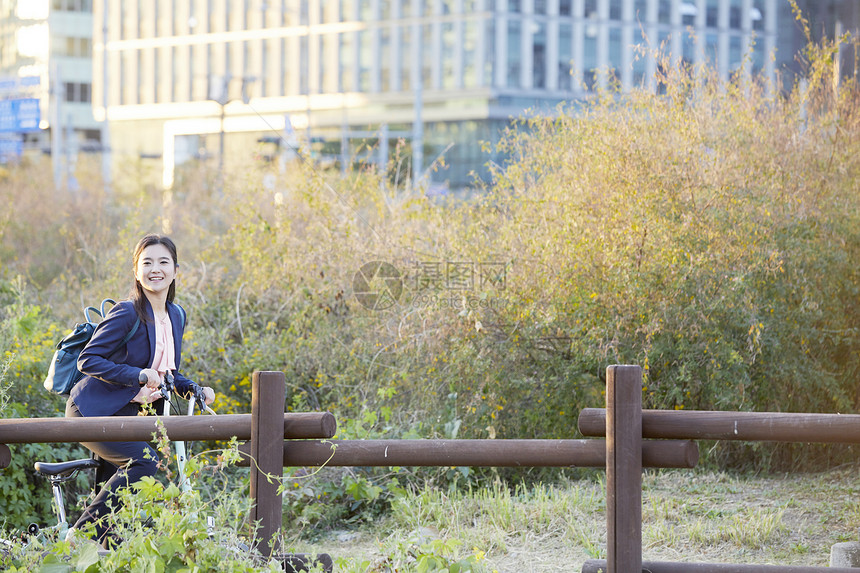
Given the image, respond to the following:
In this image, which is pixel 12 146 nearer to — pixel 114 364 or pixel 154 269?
pixel 154 269

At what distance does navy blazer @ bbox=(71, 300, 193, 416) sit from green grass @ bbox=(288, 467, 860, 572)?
5.15 feet

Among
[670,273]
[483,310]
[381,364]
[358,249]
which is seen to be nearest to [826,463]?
[670,273]

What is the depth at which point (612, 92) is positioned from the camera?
28.7 feet

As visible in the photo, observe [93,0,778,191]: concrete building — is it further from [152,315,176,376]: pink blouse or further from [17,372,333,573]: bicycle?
[17,372,333,573]: bicycle

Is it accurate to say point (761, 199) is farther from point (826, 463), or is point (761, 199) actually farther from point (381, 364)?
point (381, 364)

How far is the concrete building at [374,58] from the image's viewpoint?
192 ft

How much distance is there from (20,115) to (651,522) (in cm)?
2832

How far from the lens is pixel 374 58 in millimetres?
63531

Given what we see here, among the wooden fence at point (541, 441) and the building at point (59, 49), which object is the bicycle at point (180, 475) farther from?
the building at point (59, 49)

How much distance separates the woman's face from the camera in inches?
185

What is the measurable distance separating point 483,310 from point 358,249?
186 centimetres

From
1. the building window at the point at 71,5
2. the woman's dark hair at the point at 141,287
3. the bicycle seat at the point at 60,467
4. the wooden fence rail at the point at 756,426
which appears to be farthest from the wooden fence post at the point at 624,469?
the building window at the point at 71,5

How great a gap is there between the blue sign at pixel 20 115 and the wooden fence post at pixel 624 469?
1135 inches

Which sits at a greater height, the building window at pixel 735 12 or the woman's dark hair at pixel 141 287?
the building window at pixel 735 12
